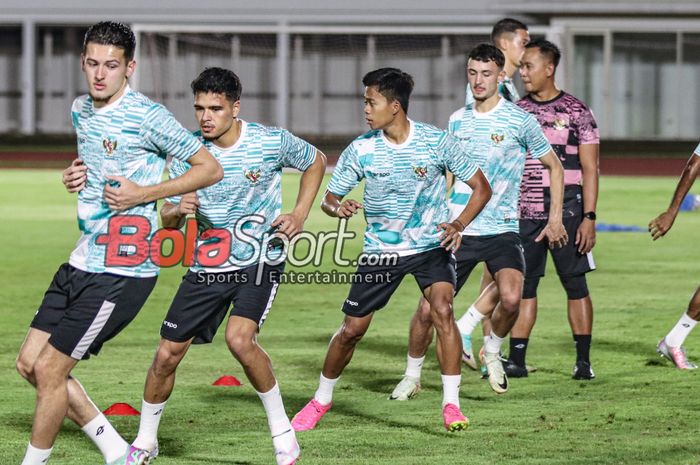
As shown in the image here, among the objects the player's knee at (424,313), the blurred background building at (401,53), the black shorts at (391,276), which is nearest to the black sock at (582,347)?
the player's knee at (424,313)

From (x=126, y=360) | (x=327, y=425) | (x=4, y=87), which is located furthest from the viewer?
(x=4, y=87)

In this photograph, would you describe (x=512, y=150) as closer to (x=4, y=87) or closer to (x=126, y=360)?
(x=126, y=360)

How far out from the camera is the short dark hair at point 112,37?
6.16 m

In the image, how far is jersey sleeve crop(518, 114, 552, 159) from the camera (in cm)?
882

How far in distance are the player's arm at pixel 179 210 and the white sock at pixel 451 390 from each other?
1.69 m

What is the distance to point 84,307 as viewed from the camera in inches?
244

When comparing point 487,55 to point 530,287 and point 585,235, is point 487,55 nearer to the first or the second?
point 585,235

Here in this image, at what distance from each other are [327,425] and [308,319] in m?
4.19

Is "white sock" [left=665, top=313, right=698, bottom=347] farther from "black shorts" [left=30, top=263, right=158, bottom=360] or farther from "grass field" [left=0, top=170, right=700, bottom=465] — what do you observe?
"black shorts" [left=30, top=263, right=158, bottom=360]

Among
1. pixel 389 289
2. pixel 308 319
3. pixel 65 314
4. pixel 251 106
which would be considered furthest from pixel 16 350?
pixel 251 106

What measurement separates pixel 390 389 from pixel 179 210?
Answer: 2564mm

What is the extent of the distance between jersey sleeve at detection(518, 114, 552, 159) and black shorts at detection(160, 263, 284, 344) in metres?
2.51

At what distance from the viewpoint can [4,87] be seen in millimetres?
45719

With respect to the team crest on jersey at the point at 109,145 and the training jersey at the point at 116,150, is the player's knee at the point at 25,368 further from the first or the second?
the team crest on jersey at the point at 109,145
